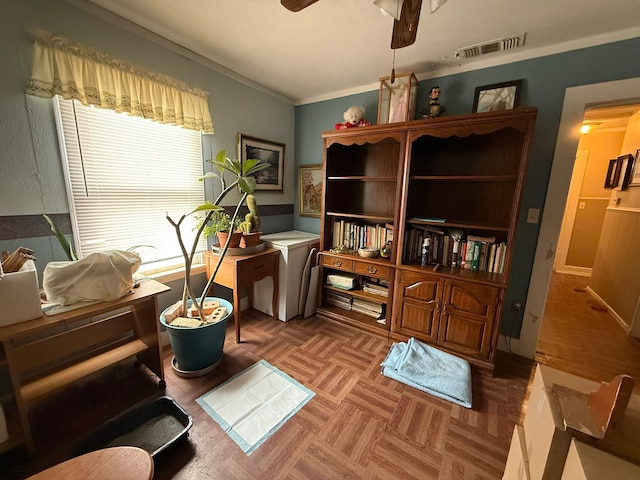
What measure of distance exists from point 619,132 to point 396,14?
16.0ft

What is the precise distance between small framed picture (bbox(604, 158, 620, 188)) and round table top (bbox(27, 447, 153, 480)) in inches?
213

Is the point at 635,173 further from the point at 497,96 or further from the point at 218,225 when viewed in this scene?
the point at 218,225

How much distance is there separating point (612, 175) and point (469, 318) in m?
3.86

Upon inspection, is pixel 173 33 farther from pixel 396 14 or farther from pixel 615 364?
pixel 615 364

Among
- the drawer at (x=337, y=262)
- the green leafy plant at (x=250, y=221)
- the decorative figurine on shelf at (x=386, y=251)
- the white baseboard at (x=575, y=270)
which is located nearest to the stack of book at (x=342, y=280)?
the drawer at (x=337, y=262)

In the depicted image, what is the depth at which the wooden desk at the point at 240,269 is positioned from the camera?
2.02 metres

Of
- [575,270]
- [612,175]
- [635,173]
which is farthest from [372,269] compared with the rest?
[575,270]

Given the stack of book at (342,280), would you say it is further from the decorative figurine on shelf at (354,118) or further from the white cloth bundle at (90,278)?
the white cloth bundle at (90,278)

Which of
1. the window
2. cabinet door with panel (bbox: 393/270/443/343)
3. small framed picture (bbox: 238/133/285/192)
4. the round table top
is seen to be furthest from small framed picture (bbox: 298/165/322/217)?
the round table top

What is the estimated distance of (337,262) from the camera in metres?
2.45

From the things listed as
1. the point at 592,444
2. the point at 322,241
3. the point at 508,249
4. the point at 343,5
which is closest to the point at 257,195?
the point at 322,241

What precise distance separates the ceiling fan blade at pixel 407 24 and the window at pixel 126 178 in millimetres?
1682

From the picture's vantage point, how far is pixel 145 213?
1.92 meters

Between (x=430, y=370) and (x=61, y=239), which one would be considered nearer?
(x=61, y=239)
